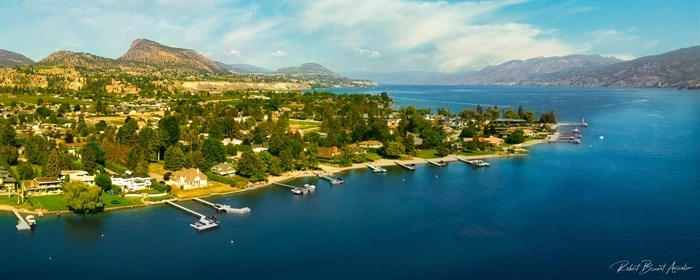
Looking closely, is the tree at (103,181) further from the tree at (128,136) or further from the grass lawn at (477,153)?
the grass lawn at (477,153)

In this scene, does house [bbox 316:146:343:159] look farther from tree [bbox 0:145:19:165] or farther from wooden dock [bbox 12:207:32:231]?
wooden dock [bbox 12:207:32:231]

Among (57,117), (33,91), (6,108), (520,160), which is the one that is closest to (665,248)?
(520,160)

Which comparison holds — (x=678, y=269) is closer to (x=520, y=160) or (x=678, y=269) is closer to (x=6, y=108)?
(x=520, y=160)

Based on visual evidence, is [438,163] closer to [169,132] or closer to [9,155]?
[169,132]

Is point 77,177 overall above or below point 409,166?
above

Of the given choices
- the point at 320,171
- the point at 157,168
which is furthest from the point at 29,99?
the point at 320,171

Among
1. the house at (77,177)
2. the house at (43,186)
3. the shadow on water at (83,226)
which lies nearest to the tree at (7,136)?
the house at (77,177)

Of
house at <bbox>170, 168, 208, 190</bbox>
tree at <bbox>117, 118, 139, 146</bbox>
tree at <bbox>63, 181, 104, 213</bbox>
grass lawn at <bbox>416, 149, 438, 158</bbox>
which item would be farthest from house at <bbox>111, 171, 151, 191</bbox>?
grass lawn at <bbox>416, 149, 438, 158</bbox>
